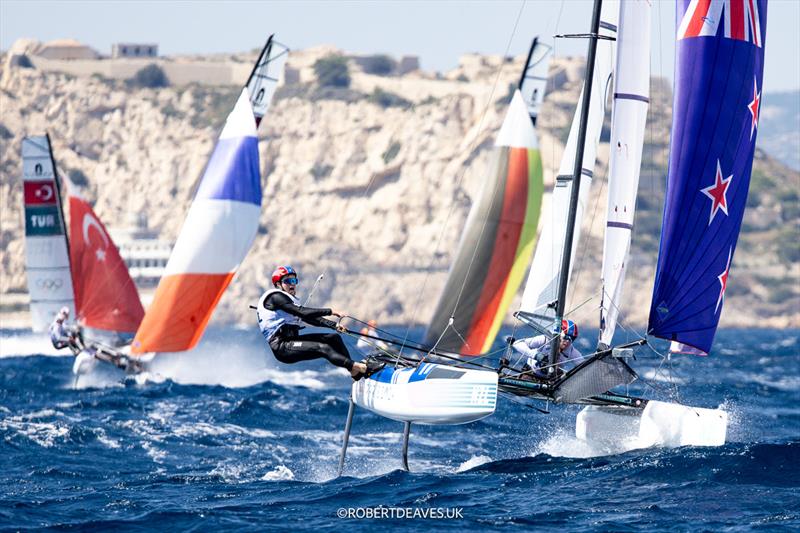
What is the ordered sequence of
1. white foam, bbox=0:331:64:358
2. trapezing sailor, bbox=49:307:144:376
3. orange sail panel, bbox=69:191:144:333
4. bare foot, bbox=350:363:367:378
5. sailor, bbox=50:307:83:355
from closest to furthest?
bare foot, bbox=350:363:367:378, trapezing sailor, bbox=49:307:144:376, sailor, bbox=50:307:83:355, orange sail panel, bbox=69:191:144:333, white foam, bbox=0:331:64:358

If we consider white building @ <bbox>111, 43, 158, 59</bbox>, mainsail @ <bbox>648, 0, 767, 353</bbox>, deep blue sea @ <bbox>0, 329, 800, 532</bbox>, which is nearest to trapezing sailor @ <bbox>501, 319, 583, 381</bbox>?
deep blue sea @ <bbox>0, 329, 800, 532</bbox>

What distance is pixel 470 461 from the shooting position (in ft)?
45.8

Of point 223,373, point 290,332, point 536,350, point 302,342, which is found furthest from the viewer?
point 223,373

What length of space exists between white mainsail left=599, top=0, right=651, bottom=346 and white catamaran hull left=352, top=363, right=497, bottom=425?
2228mm

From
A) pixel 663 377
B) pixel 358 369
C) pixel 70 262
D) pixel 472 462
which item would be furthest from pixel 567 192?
pixel 70 262

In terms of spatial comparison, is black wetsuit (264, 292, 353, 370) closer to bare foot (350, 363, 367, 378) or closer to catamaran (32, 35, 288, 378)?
bare foot (350, 363, 367, 378)

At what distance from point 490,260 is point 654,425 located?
5.10 meters

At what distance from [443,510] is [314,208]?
87.2 metres

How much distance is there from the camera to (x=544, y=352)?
13727 mm

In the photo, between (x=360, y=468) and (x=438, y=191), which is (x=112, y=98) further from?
(x=360, y=468)

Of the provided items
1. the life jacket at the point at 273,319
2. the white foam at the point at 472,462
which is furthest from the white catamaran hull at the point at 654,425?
the life jacket at the point at 273,319

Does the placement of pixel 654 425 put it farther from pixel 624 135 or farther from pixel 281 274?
pixel 281 274

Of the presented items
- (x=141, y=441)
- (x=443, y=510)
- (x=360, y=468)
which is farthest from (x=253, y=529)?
(x=141, y=441)

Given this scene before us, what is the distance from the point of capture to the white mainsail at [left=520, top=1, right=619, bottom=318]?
48.7 ft
